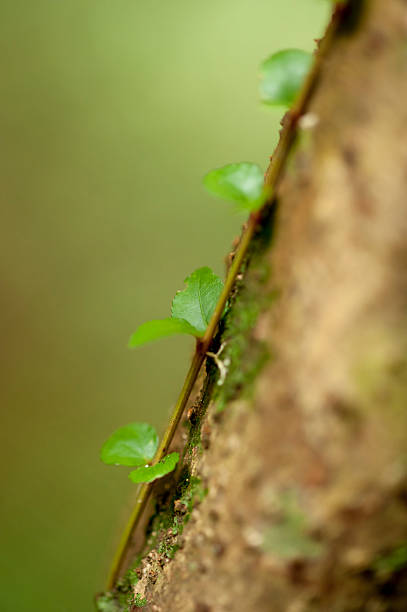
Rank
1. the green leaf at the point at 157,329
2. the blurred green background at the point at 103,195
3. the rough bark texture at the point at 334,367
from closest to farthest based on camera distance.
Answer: the rough bark texture at the point at 334,367 → the green leaf at the point at 157,329 → the blurred green background at the point at 103,195

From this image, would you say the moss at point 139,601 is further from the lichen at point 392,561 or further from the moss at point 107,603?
the lichen at point 392,561

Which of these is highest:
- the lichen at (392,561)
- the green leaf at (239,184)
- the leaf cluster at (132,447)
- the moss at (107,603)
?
the green leaf at (239,184)

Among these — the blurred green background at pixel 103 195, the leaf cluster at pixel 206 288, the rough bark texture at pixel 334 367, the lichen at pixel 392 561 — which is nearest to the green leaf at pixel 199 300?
the leaf cluster at pixel 206 288

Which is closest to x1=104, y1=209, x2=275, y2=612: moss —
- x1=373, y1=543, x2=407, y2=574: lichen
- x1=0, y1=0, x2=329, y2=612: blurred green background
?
x1=373, y1=543, x2=407, y2=574: lichen

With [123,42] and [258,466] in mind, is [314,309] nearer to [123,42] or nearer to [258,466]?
[258,466]

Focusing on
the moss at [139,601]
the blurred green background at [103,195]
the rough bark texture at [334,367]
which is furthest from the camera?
the blurred green background at [103,195]

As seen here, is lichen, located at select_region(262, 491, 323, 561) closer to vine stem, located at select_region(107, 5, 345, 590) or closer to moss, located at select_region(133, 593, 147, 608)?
vine stem, located at select_region(107, 5, 345, 590)

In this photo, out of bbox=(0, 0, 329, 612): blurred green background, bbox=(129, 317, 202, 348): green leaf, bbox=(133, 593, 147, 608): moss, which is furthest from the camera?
bbox=(0, 0, 329, 612): blurred green background

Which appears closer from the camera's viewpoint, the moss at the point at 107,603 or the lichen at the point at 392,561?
the lichen at the point at 392,561
